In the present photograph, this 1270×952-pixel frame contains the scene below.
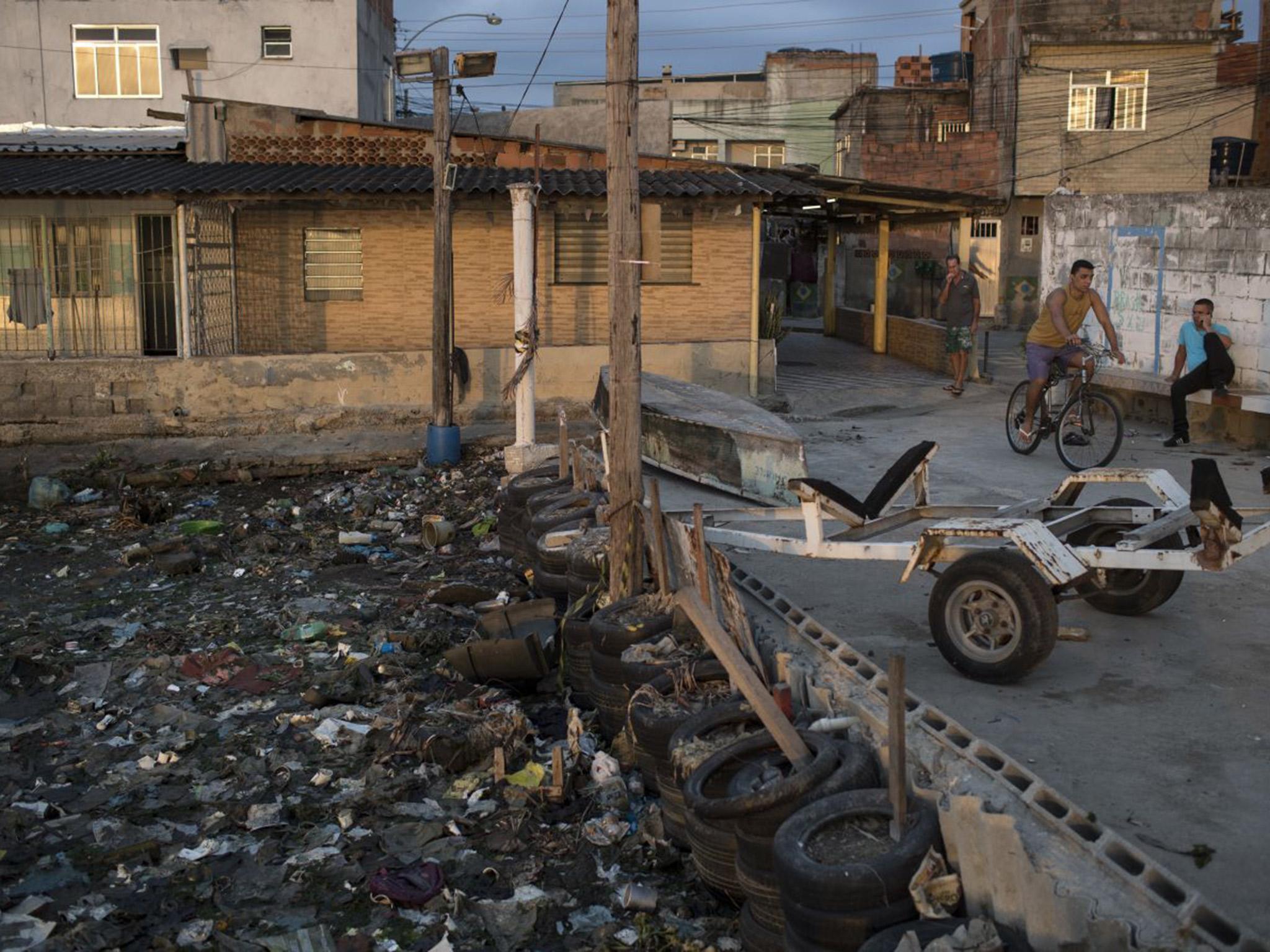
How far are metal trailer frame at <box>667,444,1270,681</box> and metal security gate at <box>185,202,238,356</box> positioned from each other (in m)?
11.7

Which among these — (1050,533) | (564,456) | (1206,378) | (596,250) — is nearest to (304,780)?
(1050,533)

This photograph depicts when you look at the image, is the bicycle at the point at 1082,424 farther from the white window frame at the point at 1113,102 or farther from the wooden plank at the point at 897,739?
the white window frame at the point at 1113,102

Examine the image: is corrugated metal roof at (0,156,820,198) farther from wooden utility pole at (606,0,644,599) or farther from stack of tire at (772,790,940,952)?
stack of tire at (772,790,940,952)

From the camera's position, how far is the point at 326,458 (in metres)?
15.4

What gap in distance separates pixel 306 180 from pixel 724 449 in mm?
9293

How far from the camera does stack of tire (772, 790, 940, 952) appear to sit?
13.1 ft

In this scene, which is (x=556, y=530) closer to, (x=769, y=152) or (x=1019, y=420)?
(x=1019, y=420)

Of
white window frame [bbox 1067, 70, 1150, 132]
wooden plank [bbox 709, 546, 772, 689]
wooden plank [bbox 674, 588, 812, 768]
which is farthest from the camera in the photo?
white window frame [bbox 1067, 70, 1150, 132]

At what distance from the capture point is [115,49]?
28.9m

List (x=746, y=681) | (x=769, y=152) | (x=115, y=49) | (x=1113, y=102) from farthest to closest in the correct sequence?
(x=769, y=152) → (x=1113, y=102) → (x=115, y=49) → (x=746, y=681)

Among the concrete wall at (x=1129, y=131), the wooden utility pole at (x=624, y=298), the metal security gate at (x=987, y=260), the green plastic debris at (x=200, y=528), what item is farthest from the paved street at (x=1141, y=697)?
the concrete wall at (x=1129, y=131)

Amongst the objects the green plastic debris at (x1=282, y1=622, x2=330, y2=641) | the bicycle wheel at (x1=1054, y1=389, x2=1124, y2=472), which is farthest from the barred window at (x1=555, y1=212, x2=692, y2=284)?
the green plastic debris at (x1=282, y1=622, x2=330, y2=641)

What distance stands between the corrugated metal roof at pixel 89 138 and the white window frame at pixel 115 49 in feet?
3.15

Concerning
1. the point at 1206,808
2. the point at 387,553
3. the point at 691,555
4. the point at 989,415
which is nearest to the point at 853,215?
the point at 989,415
